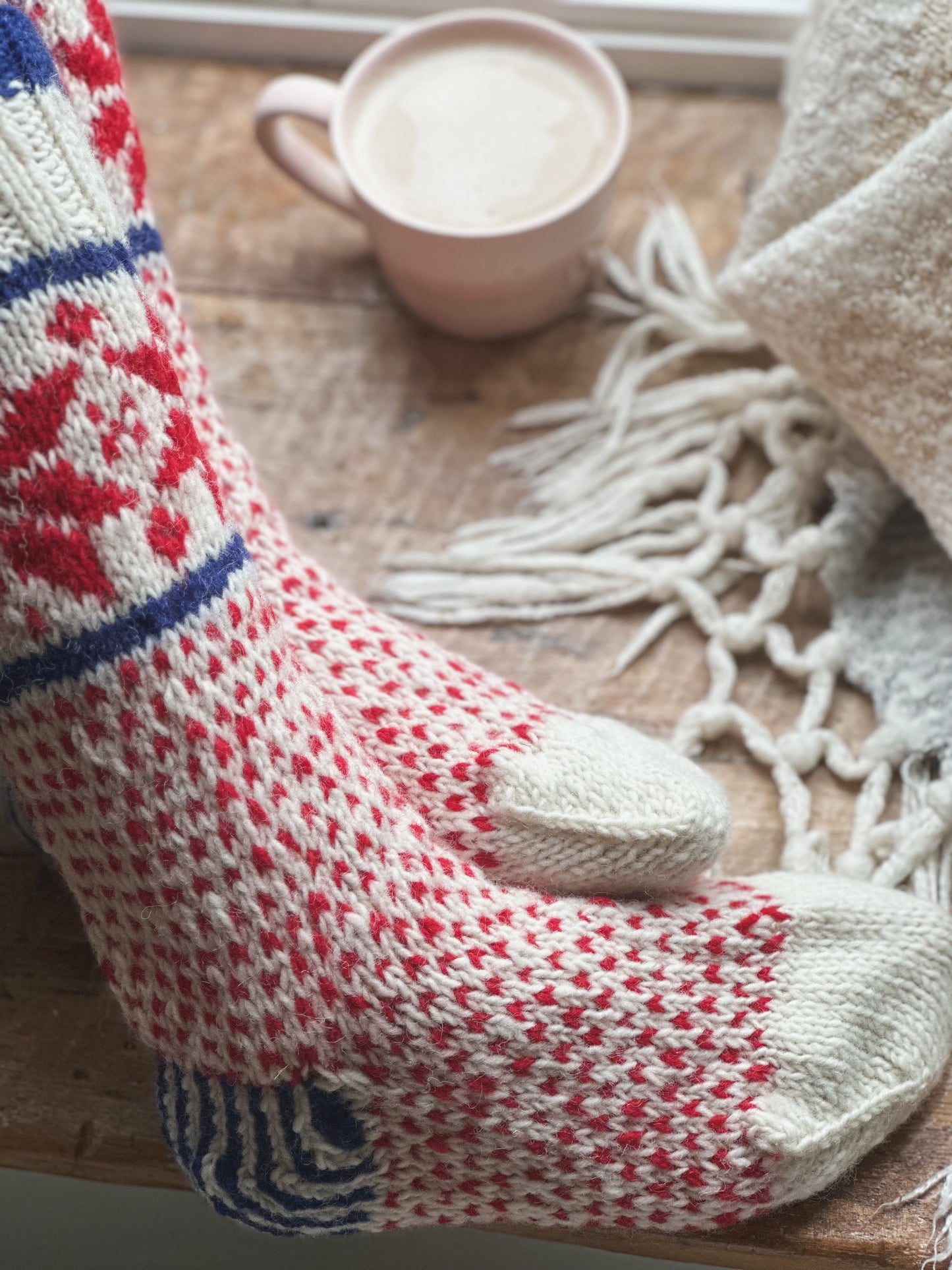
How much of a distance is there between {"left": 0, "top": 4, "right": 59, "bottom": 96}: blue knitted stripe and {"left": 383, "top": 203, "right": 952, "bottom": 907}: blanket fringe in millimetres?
349

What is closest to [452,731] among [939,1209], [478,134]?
[939,1209]

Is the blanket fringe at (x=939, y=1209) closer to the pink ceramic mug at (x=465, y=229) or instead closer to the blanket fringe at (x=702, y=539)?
the blanket fringe at (x=702, y=539)

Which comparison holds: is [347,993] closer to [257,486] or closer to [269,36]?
[257,486]

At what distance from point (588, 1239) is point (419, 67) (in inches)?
26.9

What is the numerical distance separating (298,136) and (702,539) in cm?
38

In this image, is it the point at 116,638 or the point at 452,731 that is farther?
the point at 452,731

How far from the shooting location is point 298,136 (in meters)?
0.80

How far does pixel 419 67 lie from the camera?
78 cm

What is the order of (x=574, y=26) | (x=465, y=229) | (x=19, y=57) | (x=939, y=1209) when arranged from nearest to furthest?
(x=19, y=57), (x=939, y=1209), (x=465, y=229), (x=574, y=26)

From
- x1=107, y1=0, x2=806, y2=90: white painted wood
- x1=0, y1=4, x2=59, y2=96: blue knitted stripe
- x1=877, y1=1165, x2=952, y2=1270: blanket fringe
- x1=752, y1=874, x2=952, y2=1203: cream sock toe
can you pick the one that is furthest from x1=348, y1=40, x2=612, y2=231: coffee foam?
x1=877, y1=1165, x2=952, y2=1270: blanket fringe

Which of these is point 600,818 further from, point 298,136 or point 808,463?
point 298,136

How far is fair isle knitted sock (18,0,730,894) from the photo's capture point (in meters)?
0.53

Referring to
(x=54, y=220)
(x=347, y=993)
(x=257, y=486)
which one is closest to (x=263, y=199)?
(x=257, y=486)

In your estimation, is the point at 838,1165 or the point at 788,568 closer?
the point at 838,1165
